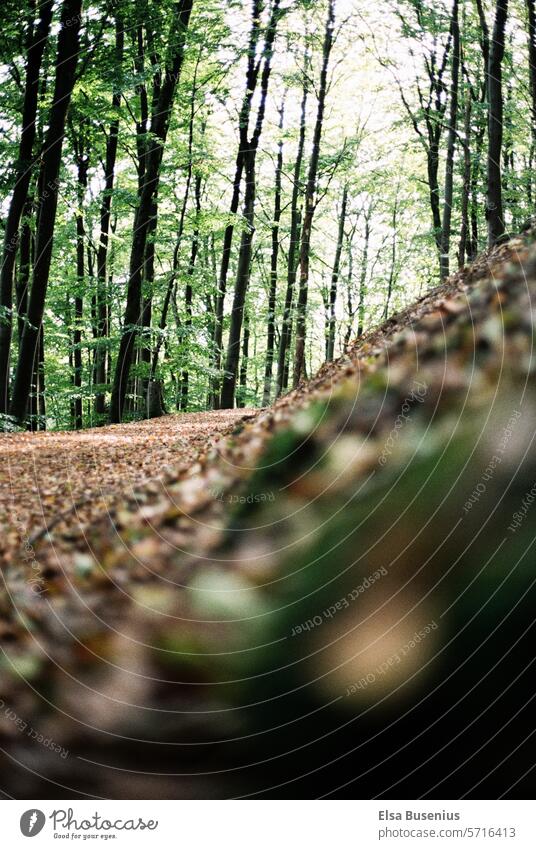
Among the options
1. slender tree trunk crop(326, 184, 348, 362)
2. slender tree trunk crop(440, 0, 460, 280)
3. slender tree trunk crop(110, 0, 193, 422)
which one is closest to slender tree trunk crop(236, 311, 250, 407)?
slender tree trunk crop(326, 184, 348, 362)

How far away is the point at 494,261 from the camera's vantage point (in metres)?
3.83

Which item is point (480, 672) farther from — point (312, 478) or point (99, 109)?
point (99, 109)

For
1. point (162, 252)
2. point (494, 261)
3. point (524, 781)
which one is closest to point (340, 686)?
point (524, 781)

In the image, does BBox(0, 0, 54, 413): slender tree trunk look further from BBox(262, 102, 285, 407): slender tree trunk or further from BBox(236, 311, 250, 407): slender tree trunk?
BBox(236, 311, 250, 407): slender tree trunk

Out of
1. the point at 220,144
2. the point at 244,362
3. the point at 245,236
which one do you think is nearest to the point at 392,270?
the point at 245,236

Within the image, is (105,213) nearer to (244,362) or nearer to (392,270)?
(392,270)

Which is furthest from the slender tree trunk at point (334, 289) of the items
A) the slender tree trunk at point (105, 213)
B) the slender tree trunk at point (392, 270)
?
the slender tree trunk at point (105, 213)

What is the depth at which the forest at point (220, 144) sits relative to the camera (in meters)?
9.96

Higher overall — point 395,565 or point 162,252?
point 162,252

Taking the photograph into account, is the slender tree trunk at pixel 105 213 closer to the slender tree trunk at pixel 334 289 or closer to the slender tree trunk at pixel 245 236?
the slender tree trunk at pixel 245 236

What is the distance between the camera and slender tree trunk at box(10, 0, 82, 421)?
923cm

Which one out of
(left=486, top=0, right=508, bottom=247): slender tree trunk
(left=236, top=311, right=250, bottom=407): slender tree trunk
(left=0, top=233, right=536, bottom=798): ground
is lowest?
(left=0, top=233, right=536, bottom=798): ground

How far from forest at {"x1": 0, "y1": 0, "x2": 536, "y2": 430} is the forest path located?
2508 millimetres

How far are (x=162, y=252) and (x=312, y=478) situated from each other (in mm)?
16520
